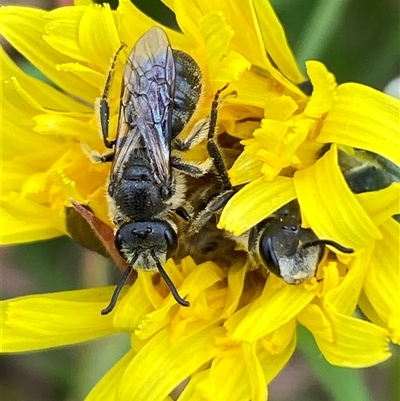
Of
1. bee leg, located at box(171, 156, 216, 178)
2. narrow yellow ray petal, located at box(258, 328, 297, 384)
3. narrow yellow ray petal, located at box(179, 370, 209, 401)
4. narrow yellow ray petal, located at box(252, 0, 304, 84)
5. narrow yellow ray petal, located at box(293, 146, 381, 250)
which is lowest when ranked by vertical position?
narrow yellow ray petal, located at box(179, 370, 209, 401)

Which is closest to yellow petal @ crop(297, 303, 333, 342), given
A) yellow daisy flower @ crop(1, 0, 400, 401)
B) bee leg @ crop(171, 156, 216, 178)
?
yellow daisy flower @ crop(1, 0, 400, 401)

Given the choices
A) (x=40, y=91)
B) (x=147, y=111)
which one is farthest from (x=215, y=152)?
(x=40, y=91)

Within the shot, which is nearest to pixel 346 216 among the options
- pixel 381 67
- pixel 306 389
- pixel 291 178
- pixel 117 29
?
→ pixel 291 178

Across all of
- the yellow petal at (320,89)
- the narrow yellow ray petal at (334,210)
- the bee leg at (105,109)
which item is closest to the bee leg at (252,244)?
the narrow yellow ray petal at (334,210)

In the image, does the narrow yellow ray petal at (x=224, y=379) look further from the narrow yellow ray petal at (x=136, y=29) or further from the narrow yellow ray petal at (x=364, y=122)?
the narrow yellow ray petal at (x=136, y=29)

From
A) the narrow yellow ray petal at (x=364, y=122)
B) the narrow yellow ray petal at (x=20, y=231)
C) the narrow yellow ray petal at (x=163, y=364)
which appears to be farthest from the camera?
the narrow yellow ray petal at (x=20, y=231)

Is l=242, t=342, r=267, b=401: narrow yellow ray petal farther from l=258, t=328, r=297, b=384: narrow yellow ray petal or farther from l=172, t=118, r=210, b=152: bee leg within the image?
l=172, t=118, r=210, b=152: bee leg

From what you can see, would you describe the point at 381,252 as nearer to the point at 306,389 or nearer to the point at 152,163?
the point at 152,163
